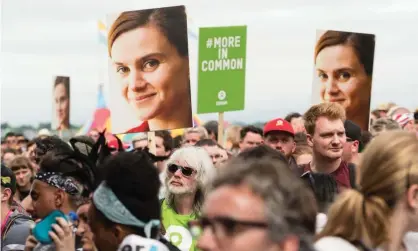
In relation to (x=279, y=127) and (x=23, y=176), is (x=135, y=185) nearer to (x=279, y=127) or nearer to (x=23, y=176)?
(x=279, y=127)

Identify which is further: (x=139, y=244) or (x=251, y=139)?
(x=251, y=139)

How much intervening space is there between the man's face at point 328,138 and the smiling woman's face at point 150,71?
251cm

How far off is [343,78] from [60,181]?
5.68m

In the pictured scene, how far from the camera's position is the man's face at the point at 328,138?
692cm

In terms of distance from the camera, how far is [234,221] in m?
2.73

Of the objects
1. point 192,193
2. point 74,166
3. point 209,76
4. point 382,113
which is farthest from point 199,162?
point 382,113

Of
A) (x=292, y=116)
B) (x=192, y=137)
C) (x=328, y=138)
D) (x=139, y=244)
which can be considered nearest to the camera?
(x=139, y=244)

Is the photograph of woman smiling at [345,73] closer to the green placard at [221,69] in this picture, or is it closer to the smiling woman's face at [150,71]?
the green placard at [221,69]

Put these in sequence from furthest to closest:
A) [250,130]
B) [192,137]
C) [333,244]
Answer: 1. [192,137]
2. [250,130]
3. [333,244]

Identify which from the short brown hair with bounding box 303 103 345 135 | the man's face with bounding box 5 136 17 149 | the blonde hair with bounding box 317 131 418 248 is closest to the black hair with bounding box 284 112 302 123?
the short brown hair with bounding box 303 103 345 135

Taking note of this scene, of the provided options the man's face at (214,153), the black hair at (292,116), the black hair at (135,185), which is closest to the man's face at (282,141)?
the man's face at (214,153)

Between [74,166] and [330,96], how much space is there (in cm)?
565

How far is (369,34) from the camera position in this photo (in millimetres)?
10727

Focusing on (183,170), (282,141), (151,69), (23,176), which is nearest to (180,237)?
(183,170)
